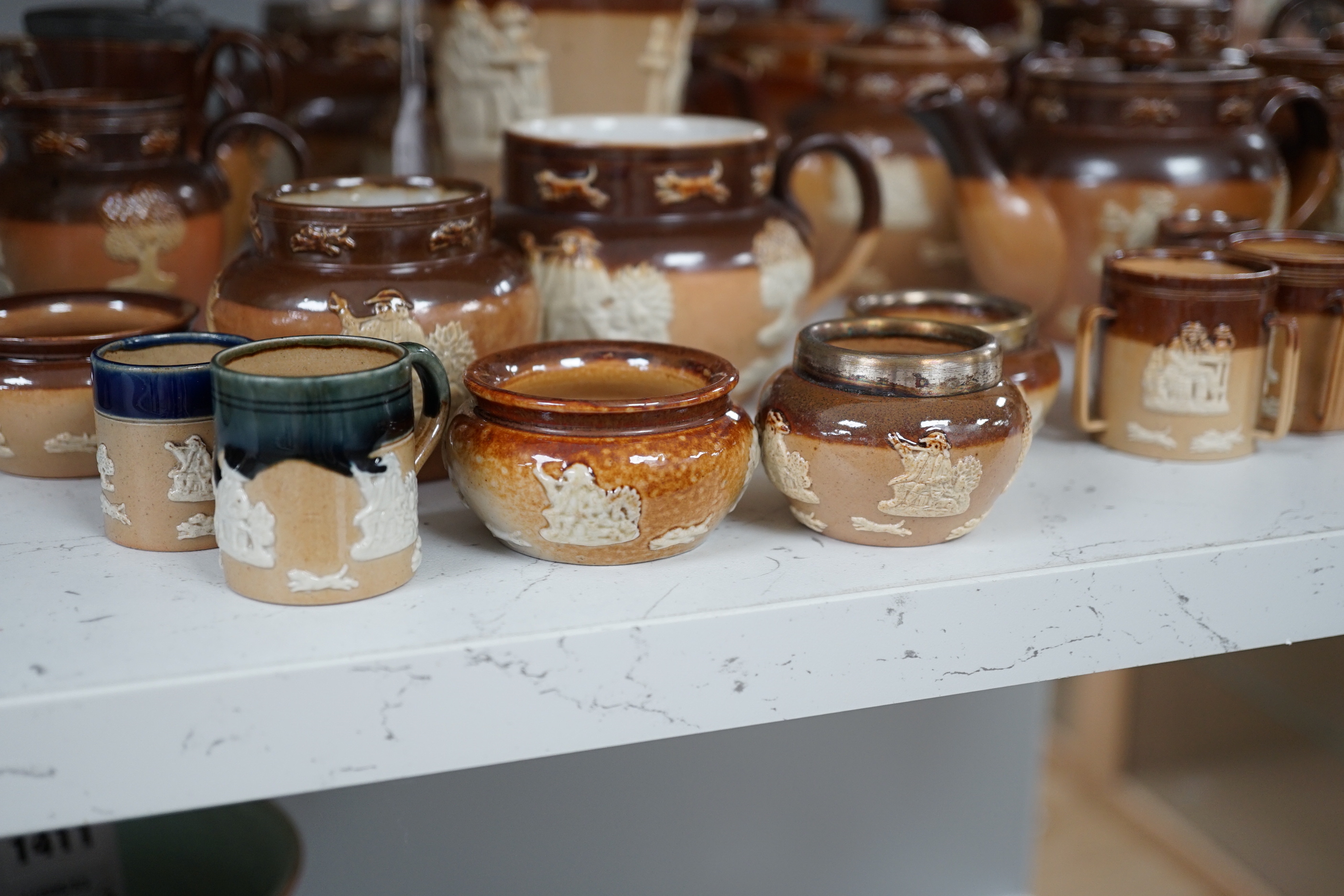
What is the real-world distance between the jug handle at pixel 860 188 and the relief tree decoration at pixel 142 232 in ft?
1.55

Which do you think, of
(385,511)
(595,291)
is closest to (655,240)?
(595,291)

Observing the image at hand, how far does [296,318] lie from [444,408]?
120mm

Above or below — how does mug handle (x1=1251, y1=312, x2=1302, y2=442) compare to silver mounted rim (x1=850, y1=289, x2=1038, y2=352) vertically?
below

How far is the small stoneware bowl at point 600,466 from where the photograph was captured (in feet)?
2.28

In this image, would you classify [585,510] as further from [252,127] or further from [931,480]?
[252,127]

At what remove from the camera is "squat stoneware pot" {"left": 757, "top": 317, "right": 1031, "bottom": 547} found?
2.38 ft

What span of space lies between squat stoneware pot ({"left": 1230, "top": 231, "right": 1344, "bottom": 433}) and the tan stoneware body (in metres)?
0.55

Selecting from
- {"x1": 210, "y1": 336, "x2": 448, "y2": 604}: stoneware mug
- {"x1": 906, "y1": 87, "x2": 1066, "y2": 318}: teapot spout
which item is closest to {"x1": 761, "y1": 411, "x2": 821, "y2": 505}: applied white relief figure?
{"x1": 210, "y1": 336, "x2": 448, "y2": 604}: stoneware mug

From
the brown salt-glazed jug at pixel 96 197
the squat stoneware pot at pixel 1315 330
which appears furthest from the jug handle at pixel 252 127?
the squat stoneware pot at pixel 1315 330

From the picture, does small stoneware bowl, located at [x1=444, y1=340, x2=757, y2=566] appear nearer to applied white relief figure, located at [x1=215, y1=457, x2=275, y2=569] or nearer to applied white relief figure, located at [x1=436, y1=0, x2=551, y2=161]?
applied white relief figure, located at [x1=215, y1=457, x2=275, y2=569]

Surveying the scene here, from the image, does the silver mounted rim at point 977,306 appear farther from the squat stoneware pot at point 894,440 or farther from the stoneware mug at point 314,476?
the stoneware mug at point 314,476

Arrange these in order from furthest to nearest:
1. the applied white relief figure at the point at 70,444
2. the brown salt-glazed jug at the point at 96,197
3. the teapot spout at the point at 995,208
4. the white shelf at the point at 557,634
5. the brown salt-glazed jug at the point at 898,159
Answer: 1. the brown salt-glazed jug at the point at 898,159
2. the teapot spout at the point at 995,208
3. the brown salt-glazed jug at the point at 96,197
4. the applied white relief figure at the point at 70,444
5. the white shelf at the point at 557,634

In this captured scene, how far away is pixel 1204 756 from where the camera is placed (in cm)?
174

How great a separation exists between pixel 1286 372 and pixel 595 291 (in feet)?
1.61
